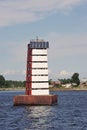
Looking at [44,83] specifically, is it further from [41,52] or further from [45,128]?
[45,128]

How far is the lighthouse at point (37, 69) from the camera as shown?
121500 millimetres

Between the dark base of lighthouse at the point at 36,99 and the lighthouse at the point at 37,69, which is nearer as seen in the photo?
the dark base of lighthouse at the point at 36,99

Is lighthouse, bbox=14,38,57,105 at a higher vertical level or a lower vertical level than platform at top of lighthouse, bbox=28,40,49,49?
lower

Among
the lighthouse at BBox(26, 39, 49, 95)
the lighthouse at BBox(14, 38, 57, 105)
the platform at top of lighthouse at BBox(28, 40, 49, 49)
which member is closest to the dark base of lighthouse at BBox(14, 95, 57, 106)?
the lighthouse at BBox(14, 38, 57, 105)

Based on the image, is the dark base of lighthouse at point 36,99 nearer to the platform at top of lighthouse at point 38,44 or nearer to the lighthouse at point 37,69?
the lighthouse at point 37,69

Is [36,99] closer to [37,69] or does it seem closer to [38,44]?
[37,69]

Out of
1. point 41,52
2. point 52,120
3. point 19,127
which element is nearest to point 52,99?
point 41,52

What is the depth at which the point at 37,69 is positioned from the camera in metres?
122

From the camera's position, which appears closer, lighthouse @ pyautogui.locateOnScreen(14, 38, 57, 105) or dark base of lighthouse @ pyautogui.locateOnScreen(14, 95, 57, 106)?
dark base of lighthouse @ pyautogui.locateOnScreen(14, 95, 57, 106)

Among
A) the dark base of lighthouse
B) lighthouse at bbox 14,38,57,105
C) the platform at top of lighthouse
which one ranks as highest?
the platform at top of lighthouse

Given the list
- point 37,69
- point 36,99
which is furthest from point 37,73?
point 36,99

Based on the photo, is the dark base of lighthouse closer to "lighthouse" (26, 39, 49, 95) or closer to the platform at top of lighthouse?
"lighthouse" (26, 39, 49, 95)

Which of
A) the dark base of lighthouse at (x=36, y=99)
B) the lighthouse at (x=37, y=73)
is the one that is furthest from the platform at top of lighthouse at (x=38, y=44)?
the dark base of lighthouse at (x=36, y=99)

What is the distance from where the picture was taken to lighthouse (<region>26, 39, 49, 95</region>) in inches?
4783
